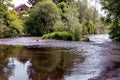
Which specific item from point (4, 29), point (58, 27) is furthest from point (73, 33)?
point (4, 29)

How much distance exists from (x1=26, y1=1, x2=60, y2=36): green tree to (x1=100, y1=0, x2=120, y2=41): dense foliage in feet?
72.8

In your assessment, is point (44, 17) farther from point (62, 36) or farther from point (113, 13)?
point (113, 13)

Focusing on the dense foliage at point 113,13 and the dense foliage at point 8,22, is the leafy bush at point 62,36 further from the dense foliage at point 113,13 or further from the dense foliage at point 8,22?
the dense foliage at point 8,22

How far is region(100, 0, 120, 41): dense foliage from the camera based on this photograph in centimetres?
3262

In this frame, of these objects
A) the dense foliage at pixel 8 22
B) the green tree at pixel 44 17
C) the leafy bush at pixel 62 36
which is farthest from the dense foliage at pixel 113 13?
the dense foliage at pixel 8 22

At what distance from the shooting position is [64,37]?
2044 inches

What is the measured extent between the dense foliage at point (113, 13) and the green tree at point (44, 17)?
22.2 metres

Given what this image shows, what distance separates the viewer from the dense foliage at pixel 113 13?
32.6m

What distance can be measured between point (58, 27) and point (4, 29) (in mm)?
14413

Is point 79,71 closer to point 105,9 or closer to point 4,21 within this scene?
point 105,9

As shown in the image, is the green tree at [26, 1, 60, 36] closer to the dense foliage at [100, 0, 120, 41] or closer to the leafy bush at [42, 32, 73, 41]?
the leafy bush at [42, 32, 73, 41]

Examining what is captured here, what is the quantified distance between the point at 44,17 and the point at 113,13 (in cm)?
3306

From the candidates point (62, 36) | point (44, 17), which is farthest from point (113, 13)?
point (44, 17)

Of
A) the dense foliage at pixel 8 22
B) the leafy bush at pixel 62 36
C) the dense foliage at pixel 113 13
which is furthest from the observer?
the dense foliage at pixel 8 22
